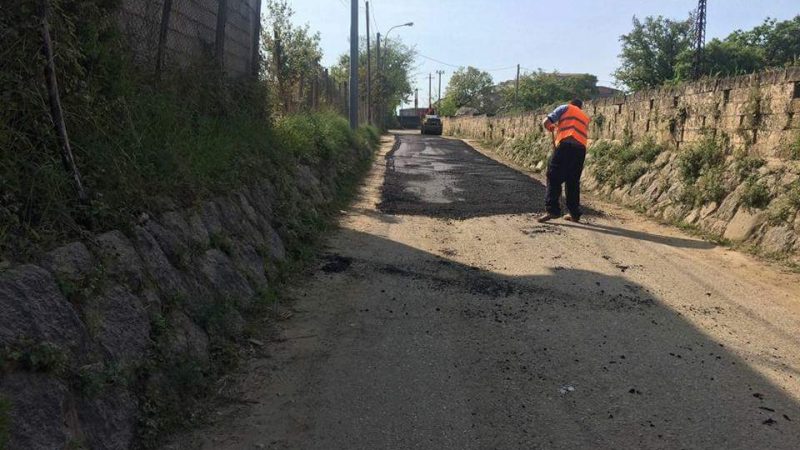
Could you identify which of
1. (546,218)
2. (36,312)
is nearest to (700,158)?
(546,218)

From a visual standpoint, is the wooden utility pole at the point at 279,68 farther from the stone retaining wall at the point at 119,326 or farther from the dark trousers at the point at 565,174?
the stone retaining wall at the point at 119,326

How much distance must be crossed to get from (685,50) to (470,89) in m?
48.1

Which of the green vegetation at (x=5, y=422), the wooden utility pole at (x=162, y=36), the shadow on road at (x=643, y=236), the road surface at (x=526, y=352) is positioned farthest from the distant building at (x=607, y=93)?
the green vegetation at (x=5, y=422)

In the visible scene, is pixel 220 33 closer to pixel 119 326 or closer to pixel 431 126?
pixel 119 326

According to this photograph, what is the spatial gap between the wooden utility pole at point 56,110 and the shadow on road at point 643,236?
665 cm

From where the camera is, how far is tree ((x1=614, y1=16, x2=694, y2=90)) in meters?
51.5

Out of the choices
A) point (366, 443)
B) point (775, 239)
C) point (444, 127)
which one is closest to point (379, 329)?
point (366, 443)

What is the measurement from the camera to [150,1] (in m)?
6.35

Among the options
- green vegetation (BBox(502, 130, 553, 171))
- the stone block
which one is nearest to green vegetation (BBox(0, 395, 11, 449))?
the stone block

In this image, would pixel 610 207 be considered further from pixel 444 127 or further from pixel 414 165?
pixel 444 127

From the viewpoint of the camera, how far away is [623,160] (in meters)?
11.9

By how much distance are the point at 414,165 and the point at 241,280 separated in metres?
13.6

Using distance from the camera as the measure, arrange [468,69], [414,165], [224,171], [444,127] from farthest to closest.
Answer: [468,69] < [444,127] < [414,165] < [224,171]

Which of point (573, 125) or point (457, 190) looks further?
point (457, 190)
